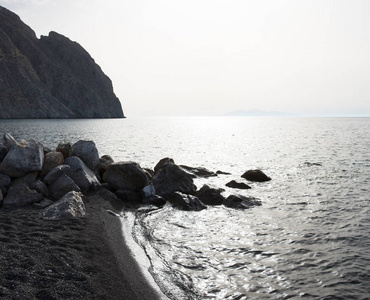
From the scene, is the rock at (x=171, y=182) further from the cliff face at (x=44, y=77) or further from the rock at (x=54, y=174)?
the cliff face at (x=44, y=77)

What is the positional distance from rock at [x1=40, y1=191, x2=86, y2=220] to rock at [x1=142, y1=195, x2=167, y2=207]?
3.98 meters

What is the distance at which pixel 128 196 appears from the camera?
47.0ft

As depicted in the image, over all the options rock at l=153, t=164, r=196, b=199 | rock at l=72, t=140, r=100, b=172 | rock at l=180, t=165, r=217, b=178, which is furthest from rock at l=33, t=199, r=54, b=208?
rock at l=180, t=165, r=217, b=178

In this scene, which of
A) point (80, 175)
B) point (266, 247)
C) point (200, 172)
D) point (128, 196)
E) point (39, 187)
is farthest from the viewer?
point (200, 172)

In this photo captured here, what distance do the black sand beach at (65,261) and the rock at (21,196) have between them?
70 cm

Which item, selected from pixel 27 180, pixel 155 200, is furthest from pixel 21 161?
pixel 155 200

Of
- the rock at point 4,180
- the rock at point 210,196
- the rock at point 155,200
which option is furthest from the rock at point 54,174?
the rock at point 210,196

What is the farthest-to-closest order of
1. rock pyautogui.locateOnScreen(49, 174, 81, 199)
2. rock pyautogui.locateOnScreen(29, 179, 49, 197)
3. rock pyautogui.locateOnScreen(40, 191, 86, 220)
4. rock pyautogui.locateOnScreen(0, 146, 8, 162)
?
rock pyautogui.locateOnScreen(0, 146, 8, 162) < rock pyautogui.locateOnScreen(49, 174, 81, 199) < rock pyautogui.locateOnScreen(29, 179, 49, 197) < rock pyautogui.locateOnScreen(40, 191, 86, 220)

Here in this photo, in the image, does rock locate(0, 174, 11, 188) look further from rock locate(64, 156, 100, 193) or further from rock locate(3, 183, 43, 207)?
rock locate(64, 156, 100, 193)

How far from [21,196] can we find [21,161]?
190 cm

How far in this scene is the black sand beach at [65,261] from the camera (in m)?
5.64

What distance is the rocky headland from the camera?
6027 mm

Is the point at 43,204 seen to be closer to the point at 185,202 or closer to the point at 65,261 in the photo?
the point at 65,261

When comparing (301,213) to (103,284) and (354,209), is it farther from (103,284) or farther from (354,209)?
(103,284)
